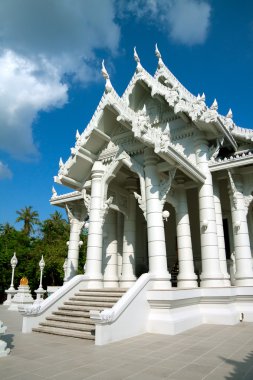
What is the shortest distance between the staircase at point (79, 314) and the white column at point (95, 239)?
0.56 m

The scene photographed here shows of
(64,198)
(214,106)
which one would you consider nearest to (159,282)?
(214,106)

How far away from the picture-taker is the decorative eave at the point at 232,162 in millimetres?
9750

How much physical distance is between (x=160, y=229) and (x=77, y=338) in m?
3.56

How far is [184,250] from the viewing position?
9.85m

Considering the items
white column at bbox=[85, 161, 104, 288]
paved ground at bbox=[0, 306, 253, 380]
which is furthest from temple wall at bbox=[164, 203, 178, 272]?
paved ground at bbox=[0, 306, 253, 380]

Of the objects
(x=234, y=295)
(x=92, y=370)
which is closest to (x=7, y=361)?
(x=92, y=370)

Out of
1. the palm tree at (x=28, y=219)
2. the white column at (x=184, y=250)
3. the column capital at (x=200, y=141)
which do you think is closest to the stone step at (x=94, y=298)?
the white column at (x=184, y=250)

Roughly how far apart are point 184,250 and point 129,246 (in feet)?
7.58

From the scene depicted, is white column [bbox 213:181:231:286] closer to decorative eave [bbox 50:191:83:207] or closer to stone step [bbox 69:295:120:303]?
stone step [bbox 69:295:120:303]

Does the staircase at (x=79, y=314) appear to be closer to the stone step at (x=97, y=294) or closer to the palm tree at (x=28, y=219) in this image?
the stone step at (x=97, y=294)

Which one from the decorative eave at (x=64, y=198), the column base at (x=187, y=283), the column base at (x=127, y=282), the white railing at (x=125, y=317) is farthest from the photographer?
the decorative eave at (x=64, y=198)

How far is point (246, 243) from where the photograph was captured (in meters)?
10.0

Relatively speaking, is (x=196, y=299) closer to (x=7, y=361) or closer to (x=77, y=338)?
(x=77, y=338)

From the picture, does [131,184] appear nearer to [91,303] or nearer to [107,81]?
[107,81]
